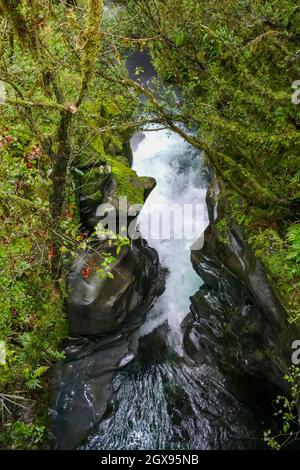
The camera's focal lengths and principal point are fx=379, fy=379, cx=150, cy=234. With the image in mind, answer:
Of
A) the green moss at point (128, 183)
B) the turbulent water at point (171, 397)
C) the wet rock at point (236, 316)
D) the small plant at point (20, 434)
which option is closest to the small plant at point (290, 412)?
the wet rock at point (236, 316)

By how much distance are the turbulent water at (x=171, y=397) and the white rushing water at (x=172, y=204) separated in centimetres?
3

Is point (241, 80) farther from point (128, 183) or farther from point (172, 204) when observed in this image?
point (172, 204)

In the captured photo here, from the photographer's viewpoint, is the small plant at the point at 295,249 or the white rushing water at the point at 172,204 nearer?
the small plant at the point at 295,249

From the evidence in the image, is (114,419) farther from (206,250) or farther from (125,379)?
(206,250)

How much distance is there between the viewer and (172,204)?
42.2 feet

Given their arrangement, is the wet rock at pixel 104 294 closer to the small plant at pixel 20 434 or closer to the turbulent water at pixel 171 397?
the turbulent water at pixel 171 397

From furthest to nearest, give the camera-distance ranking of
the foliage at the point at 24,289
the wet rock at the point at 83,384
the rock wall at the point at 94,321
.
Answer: the rock wall at the point at 94,321 → the wet rock at the point at 83,384 → the foliage at the point at 24,289

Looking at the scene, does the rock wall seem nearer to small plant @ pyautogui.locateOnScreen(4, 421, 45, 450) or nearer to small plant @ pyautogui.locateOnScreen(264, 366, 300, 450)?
small plant @ pyautogui.locateOnScreen(4, 421, 45, 450)

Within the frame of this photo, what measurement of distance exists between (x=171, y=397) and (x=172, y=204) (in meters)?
6.35

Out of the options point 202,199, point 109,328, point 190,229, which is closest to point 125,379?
point 109,328

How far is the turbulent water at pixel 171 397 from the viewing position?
7.82 metres

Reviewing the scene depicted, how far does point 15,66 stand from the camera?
6516 mm

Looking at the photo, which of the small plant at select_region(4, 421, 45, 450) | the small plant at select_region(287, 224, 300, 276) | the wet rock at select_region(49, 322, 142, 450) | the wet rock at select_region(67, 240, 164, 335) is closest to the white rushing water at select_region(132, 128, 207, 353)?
the wet rock at select_region(49, 322, 142, 450)

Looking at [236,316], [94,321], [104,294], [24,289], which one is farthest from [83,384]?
[236,316]
